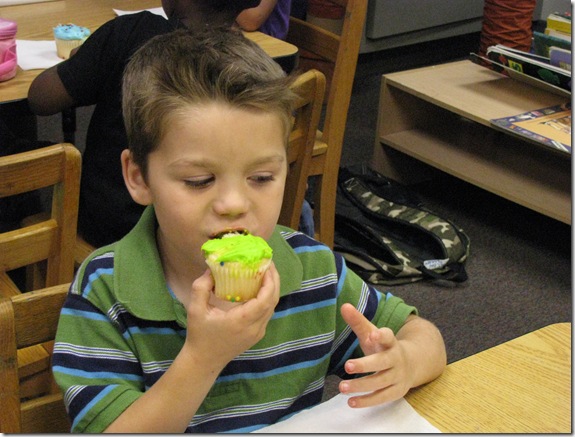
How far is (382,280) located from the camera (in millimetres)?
2732

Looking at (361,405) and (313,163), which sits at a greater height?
(361,405)

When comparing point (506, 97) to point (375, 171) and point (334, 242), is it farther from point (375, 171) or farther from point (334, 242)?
point (334, 242)

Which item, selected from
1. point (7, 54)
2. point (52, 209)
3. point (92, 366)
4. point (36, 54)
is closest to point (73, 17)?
point (36, 54)

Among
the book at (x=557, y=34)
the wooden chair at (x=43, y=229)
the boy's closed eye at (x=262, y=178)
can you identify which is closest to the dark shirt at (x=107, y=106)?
the wooden chair at (x=43, y=229)

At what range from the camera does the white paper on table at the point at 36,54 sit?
2143mm

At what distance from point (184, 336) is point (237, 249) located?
0.67 ft

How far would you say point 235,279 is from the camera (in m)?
0.86

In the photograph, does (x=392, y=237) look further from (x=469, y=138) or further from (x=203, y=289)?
(x=203, y=289)

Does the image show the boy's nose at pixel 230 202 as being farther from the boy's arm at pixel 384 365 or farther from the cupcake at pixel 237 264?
the boy's arm at pixel 384 365

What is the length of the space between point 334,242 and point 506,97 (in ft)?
2.77

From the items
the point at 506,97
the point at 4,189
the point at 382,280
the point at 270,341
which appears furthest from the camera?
the point at 506,97

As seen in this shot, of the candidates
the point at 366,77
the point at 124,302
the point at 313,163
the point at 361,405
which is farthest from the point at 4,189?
the point at 366,77

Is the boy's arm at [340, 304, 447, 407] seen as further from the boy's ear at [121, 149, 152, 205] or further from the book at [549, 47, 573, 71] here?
the book at [549, 47, 573, 71]

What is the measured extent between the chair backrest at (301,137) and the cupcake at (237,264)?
0.88 m
